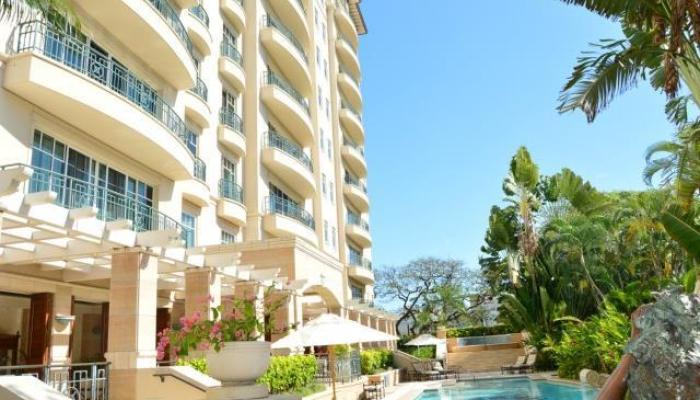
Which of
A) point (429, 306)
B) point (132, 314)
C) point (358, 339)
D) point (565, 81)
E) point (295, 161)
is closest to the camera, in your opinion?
point (565, 81)

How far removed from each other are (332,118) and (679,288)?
3707 cm

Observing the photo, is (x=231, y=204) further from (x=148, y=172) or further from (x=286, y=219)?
(x=148, y=172)

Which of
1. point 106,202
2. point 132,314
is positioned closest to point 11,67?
point 106,202

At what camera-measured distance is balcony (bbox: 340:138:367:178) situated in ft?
134

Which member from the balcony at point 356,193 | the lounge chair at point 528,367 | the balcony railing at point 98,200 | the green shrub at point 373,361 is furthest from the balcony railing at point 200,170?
the lounge chair at point 528,367

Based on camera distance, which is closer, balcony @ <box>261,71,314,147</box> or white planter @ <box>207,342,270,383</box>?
white planter @ <box>207,342,270,383</box>

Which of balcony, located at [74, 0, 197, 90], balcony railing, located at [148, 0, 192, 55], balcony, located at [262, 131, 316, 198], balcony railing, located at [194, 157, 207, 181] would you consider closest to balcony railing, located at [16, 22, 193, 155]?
balcony, located at [74, 0, 197, 90]

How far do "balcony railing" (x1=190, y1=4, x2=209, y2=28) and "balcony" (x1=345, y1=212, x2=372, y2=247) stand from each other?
60.7 ft

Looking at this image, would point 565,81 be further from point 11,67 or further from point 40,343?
point 40,343

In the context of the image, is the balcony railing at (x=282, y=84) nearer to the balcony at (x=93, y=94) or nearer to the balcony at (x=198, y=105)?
the balcony at (x=198, y=105)

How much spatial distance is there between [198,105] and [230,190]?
4.13 metres

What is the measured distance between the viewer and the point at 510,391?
78.9 ft

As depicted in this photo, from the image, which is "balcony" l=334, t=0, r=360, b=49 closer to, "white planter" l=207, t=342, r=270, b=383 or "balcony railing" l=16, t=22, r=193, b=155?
"balcony railing" l=16, t=22, r=193, b=155

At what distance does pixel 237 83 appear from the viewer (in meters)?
26.0
